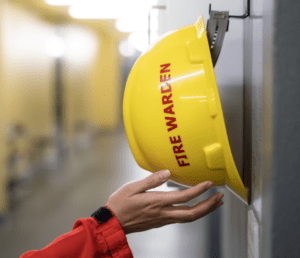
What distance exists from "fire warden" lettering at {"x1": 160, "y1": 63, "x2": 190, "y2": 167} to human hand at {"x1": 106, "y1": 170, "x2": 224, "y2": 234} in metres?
0.06

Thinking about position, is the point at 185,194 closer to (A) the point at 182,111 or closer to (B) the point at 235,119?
(A) the point at 182,111

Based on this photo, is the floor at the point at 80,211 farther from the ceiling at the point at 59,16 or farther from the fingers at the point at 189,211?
the ceiling at the point at 59,16

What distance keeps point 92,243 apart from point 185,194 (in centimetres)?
22

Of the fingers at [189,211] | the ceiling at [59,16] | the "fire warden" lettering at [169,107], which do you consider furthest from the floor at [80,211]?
the ceiling at [59,16]

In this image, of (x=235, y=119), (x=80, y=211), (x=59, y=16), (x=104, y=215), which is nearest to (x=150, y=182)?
(x=104, y=215)

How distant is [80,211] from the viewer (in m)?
3.54

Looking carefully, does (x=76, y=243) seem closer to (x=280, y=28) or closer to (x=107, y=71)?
(x=280, y=28)

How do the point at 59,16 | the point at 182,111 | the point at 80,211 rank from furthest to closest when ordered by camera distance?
the point at 59,16
the point at 80,211
the point at 182,111

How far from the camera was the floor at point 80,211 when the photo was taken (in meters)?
1.21

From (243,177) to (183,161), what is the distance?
8.4 inches

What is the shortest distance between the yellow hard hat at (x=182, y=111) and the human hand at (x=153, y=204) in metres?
0.03

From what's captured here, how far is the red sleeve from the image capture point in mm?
636

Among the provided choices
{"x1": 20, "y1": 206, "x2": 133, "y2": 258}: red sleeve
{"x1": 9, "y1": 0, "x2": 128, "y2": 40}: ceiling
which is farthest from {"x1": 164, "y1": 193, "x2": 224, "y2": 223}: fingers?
{"x1": 9, "y1": 0, "x2": 128, "y2": 40}: ceiling

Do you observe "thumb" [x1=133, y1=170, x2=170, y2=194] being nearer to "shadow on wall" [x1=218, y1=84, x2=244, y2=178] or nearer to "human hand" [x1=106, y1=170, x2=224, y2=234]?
"human hand" [x1=106, y1=170, x2=224, y2=234]
